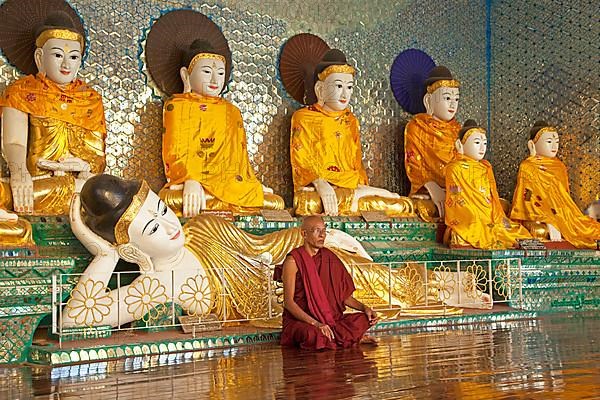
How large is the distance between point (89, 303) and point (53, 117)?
8.32 feet

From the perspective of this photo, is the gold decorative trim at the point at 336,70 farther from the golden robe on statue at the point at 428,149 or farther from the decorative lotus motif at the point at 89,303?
the decorative lotus motif at the point at 89,303

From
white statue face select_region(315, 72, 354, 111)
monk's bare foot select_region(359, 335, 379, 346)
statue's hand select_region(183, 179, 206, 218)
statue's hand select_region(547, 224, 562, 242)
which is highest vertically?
white statue face select_region(315, 72, 354, 111)

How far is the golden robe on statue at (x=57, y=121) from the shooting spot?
24.7ft

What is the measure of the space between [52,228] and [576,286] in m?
5.00

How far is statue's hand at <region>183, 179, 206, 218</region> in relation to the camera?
7.56 metres

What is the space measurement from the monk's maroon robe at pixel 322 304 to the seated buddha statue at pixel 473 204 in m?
2.98

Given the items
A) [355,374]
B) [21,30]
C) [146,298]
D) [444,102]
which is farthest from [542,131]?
[355,374]

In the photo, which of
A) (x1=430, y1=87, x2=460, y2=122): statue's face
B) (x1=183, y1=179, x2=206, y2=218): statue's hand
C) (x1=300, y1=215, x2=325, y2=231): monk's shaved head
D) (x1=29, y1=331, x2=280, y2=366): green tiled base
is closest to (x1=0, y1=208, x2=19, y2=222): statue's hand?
(x1=29, y1=331, x2=280, y2=366): green tiled base

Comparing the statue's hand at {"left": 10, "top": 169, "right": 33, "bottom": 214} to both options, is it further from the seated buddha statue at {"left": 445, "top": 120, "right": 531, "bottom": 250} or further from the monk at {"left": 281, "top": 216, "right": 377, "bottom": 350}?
the seated buddha statue at {"left": 445, "top": 120, "right": 531, "bottom": 250}

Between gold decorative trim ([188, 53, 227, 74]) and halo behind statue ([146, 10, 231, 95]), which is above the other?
halo behind statue ([146, 10, 231, 95])

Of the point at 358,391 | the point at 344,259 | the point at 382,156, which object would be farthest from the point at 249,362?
the point at 382,156

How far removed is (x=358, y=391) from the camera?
156 inches

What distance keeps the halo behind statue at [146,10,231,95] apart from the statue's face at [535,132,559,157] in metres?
3.56

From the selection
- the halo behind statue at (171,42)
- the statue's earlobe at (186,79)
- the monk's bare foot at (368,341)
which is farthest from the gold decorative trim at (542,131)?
the monk's bare foot at (368,341)
